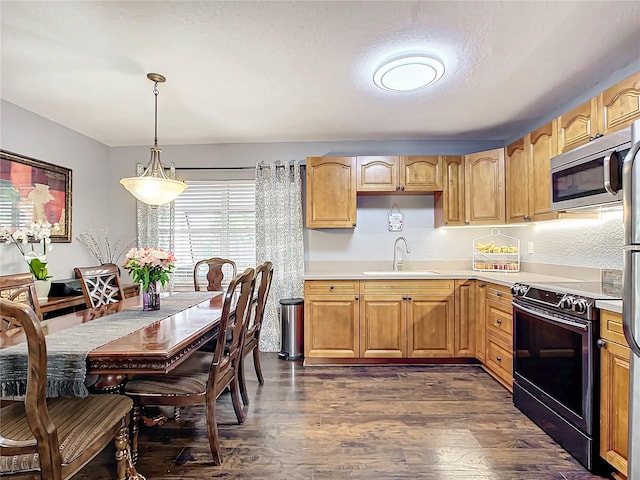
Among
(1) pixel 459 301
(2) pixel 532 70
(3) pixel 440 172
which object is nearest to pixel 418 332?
(1) pixel 459 301

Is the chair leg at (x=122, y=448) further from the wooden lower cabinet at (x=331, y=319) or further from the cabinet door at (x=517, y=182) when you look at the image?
the cabinet door at (x=517, y=182)

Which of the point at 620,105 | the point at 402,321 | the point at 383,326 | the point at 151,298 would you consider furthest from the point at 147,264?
the point at 620,105

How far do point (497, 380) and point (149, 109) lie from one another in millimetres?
3850

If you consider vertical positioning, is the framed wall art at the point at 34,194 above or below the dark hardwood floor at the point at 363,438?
above

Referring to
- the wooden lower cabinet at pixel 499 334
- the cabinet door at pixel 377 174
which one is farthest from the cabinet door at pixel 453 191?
the wooden lower cabinet at pixel 499 334

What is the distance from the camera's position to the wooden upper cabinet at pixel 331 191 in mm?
3777

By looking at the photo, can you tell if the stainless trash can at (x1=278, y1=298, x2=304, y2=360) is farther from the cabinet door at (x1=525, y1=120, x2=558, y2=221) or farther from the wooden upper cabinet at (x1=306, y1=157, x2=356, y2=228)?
the cabinet door at (x1=525, y1=120, x2=558, y2=221)

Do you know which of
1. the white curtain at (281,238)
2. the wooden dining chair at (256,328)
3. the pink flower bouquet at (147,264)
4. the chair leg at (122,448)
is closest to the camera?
the chair leg at (122,448)

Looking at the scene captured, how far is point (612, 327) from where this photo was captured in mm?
1773

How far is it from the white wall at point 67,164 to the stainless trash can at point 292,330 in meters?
2.26

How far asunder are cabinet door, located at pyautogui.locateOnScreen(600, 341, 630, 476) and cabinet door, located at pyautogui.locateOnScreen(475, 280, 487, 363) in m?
1.42

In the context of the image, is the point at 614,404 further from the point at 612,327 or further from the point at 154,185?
the point at 154,185

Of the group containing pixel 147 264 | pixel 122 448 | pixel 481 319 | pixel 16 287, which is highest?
pixel 147 264

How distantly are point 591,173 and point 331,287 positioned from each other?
7.28 feet
